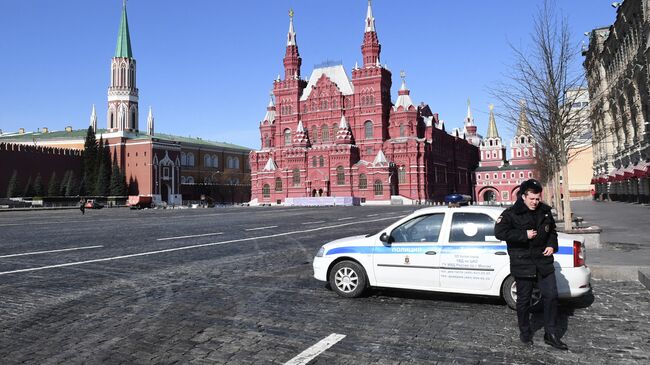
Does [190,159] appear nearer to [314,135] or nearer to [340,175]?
[314,135]

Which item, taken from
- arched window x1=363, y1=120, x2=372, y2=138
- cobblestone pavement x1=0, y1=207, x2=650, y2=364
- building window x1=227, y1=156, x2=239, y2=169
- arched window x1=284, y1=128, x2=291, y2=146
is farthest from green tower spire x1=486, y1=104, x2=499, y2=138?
cobblestone pavement x1=0, y1=207, x2=650, y2=364

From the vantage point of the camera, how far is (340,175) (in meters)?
71.1

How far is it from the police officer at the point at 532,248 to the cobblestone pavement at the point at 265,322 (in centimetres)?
36

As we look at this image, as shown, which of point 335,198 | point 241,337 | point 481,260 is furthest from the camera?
point 335,198

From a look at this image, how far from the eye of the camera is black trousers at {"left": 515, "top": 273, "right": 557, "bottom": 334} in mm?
4781

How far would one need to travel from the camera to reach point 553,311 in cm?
480

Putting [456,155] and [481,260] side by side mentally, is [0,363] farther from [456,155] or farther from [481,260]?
[456,155]

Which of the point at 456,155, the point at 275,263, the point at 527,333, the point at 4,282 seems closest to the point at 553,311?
the point at 527,333

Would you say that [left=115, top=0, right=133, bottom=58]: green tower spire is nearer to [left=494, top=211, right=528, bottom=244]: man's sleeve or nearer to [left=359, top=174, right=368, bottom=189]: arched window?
[left=359, top=174, right=368, bottom=189]: arched window

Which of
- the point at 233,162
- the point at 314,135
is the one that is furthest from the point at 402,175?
the point at 233,162

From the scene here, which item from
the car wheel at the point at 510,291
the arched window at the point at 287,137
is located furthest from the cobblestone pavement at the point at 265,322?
the arched window at the point at 287,137

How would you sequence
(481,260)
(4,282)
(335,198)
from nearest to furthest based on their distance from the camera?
(481,260)
(4,282)
(335,198)

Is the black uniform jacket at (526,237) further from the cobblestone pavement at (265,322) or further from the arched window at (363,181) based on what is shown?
the arched window at (363,181)

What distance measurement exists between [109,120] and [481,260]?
4127 inches
